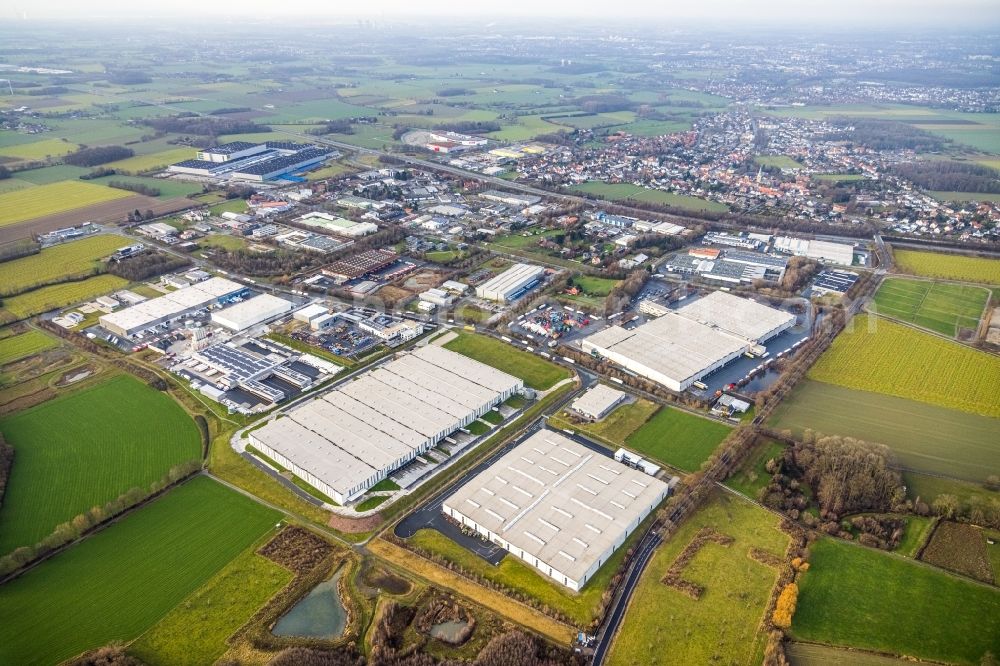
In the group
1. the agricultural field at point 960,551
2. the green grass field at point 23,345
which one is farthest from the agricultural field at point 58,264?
the agricultural field at point 960,551

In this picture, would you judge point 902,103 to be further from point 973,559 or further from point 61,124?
point 61,124

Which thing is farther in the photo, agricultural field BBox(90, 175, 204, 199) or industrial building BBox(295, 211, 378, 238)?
agricultural field BBox(90, 175, 204, 199)

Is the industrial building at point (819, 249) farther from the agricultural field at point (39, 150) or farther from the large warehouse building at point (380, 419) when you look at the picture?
the agricultural field at point (39, 150)

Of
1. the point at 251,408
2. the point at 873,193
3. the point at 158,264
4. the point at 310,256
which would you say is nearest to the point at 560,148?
the point at 873,193

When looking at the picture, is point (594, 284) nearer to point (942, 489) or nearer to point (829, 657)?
point (942, 489)

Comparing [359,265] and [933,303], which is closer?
[933,303]

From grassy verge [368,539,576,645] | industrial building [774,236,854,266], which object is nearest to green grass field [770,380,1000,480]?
grassy verge [368,539,576,645]

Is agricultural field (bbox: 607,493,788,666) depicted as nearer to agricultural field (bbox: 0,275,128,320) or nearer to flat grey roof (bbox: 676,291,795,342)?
flat grey roof (bbox: 676,291,795,342)

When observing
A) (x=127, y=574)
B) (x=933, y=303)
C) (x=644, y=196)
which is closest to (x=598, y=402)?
(x=127, y=574)
